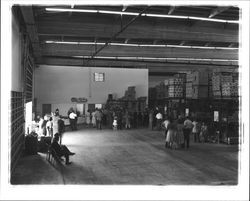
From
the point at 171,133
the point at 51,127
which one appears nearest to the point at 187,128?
the point at 171,133

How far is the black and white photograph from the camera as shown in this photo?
5.53 meters

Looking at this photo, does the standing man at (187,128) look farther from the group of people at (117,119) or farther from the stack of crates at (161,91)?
the stack of crates at (161,91)

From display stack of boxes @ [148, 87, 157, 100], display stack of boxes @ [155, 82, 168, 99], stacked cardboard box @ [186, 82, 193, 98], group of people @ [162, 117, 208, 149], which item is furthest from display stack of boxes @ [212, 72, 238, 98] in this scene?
display stack of boxes @ [148, 87, 157, 100]

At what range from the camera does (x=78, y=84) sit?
2298 centimetres

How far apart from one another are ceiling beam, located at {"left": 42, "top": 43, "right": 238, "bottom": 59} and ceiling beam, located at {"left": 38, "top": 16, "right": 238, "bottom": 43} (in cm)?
445

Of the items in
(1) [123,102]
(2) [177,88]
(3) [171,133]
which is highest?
(2) [177,88]

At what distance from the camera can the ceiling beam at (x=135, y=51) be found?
1828 cm

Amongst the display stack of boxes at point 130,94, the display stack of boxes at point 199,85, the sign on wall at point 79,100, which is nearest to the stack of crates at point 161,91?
the display stack of boxes at point 130,94

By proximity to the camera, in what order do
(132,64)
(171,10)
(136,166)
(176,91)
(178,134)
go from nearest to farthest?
(136,166) → (171,10) → (178,134) → (176,91) → (132,64)

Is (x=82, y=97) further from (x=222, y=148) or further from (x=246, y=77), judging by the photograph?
(x=246, y=77)

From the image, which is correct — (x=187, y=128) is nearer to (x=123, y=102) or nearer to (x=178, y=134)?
(x=178, y=134)

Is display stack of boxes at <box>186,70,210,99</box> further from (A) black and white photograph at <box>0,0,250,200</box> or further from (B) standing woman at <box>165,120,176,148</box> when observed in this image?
(B) standing woman at <box>165,120,176,148</box>

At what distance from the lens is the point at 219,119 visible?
15.1 metres

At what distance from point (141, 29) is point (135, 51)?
16.5 ft
